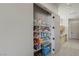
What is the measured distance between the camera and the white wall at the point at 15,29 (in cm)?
191

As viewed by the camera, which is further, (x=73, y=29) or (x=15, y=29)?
(x=73, y=29)

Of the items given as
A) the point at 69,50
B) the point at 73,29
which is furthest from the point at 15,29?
the point at 73,29

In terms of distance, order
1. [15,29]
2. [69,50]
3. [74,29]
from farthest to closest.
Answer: [74,29]
[69,50]
[15,29]

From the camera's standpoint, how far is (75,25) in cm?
755

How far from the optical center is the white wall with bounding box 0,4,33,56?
1914 mm

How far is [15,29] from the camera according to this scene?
76.6 inches

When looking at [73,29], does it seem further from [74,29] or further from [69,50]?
[69,50]

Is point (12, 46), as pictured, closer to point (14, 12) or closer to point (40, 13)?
point (14, 12)

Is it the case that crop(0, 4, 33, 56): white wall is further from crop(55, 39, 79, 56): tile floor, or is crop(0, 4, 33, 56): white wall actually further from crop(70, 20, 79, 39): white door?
crop(70, 20, 79, 39): white door

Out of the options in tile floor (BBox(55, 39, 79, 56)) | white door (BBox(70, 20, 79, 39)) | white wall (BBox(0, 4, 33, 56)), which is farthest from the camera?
white door (BBox(70, 20, 79, 39))

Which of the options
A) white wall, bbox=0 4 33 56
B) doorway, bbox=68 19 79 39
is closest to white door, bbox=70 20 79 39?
doorway, bbox=68 19 79 39

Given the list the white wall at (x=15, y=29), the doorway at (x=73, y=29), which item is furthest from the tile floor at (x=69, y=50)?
the doorway at (x=73, y=29)

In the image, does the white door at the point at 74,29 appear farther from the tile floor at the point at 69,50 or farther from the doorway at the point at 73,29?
the tile floor at the point at 69,50

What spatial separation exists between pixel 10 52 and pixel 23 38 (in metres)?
0.32
